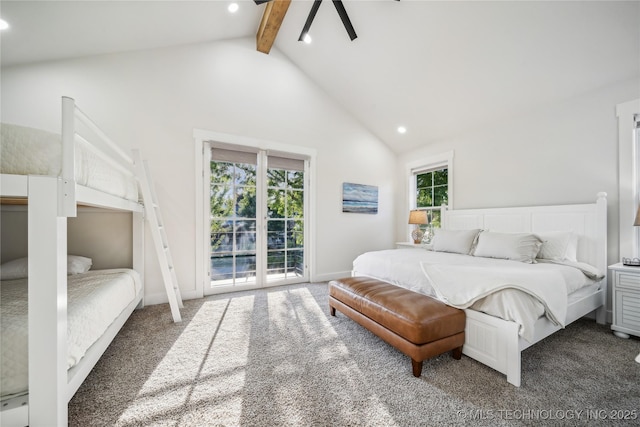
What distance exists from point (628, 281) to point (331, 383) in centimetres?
265

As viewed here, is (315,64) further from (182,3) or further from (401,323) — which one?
(401,323)

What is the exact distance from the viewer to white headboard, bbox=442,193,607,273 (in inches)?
95.0

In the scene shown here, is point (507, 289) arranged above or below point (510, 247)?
below

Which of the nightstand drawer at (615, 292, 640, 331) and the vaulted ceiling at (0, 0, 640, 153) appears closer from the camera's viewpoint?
the nightstand drawer at (615, 292, 640, 331)

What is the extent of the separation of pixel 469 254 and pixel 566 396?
5.62ft

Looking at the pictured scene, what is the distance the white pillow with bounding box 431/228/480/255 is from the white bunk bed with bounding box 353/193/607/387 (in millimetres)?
517

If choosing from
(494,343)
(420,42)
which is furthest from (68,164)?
(420,42)

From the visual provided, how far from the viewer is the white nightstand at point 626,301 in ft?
6.67

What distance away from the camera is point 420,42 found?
2863 mm

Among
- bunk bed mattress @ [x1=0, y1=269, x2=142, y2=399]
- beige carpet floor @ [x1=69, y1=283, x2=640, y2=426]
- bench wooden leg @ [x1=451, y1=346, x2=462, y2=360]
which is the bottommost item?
beige carpet floor @ [x1=69, y1=283, x2=640, y2=426]

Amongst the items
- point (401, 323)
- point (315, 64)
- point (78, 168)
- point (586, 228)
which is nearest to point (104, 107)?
point (78, 168)

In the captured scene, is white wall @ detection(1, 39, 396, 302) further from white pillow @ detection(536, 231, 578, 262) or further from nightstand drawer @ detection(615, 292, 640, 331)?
nightstand drawer @ detection(615, 292, 640, 331)

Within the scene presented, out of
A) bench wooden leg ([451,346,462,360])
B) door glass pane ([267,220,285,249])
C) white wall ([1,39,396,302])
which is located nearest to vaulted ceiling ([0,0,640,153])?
white wall ([1,39,396,302])

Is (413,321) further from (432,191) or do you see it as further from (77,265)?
(432,191)
